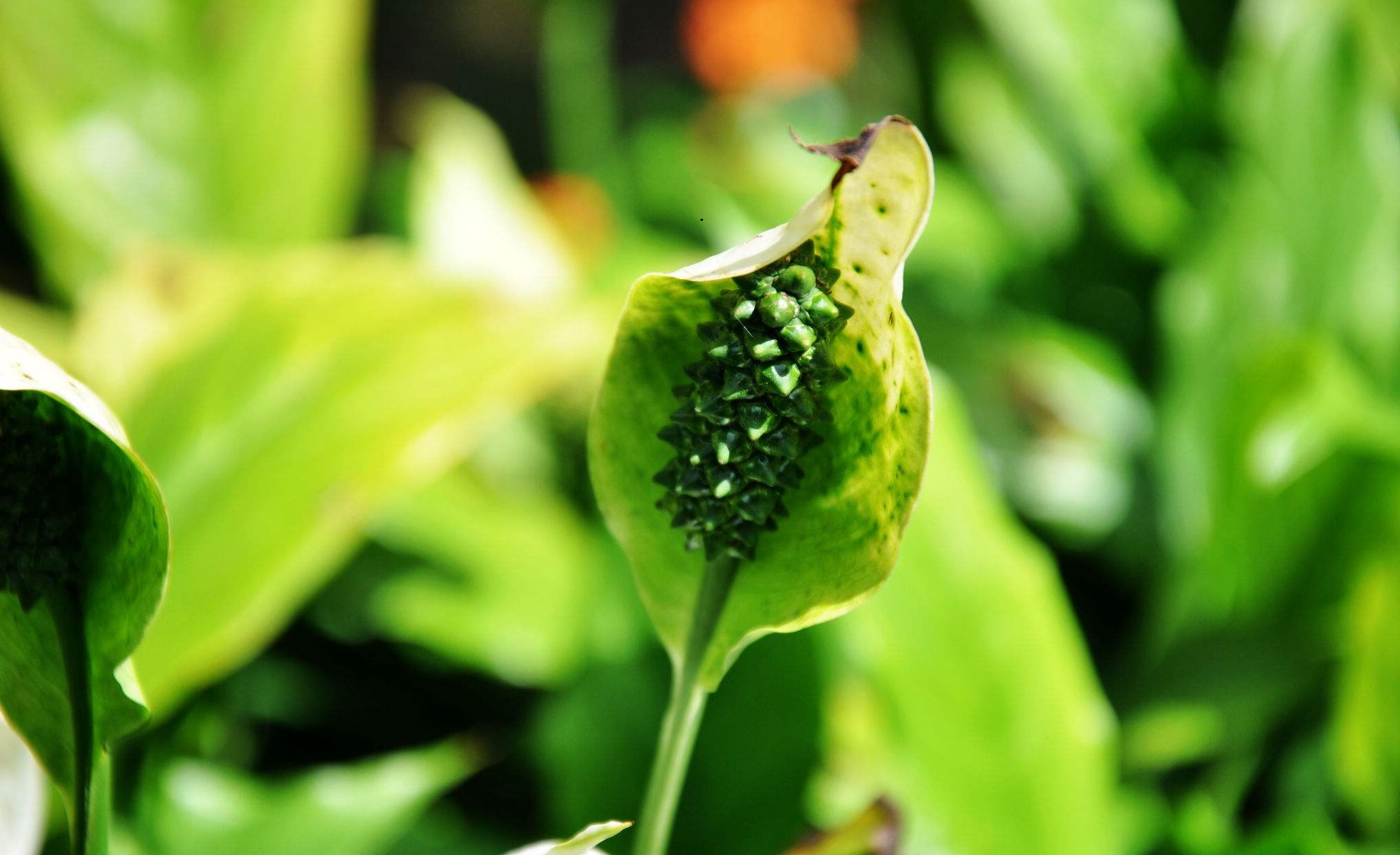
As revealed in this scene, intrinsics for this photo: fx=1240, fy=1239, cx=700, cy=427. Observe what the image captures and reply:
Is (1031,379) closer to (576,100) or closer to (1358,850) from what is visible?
(1358,850)

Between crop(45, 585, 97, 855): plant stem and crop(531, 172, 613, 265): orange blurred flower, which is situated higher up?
crop(531, 172, 613, 265): orange blurred flower

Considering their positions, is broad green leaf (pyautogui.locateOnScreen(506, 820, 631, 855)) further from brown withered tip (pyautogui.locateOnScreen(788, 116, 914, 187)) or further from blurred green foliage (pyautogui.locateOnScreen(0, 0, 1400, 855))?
blurred green foliage (pyautogui.locateOnScreen(0, 0, 1400, 855))

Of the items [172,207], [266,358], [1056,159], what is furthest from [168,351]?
[1056,159]

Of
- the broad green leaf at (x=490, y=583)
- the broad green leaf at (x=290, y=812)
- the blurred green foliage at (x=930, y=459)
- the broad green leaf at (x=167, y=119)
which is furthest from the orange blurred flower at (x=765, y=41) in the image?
the broad green leaf at (x=290, y=812)

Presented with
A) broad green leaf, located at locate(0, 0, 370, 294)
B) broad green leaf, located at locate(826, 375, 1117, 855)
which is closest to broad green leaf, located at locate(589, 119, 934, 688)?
broad green leaf, located at locate(826, 375, 1117, 855)

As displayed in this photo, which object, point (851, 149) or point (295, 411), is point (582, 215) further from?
point (851, 149)

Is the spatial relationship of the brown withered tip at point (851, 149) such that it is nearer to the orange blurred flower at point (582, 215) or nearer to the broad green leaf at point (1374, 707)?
the broad green leaf at point (1374, 707)

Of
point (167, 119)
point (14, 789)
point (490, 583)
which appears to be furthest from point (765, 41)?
point (14, 789)
